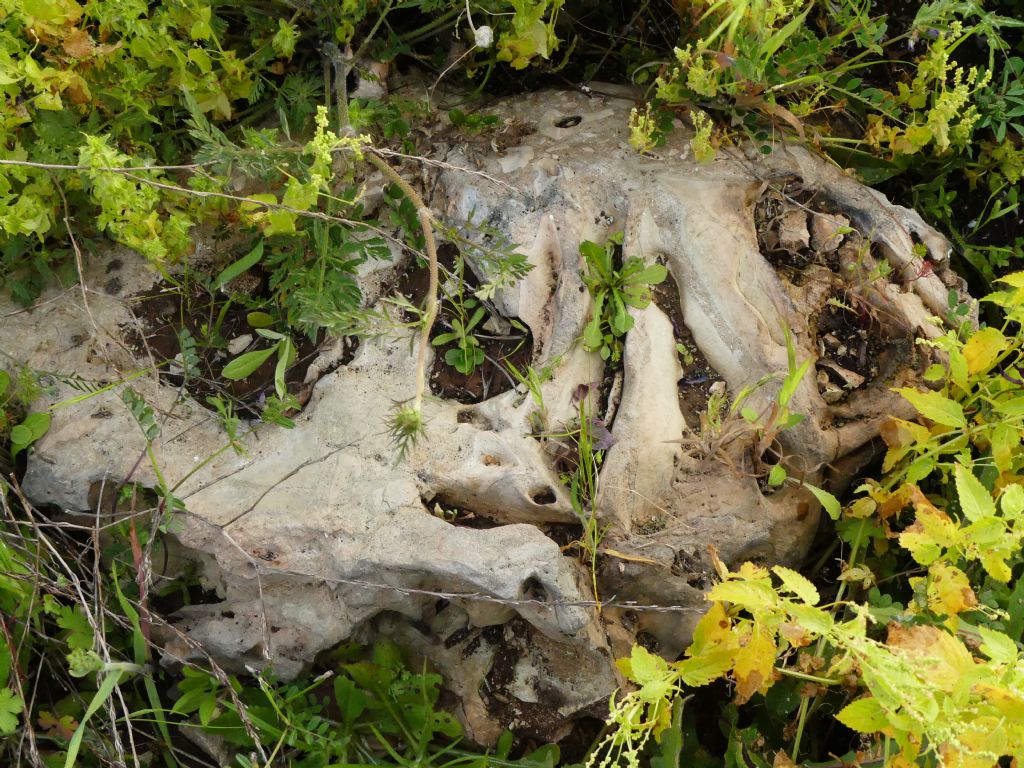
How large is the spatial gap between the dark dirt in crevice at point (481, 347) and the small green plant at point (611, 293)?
24 cm

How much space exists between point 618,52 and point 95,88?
77.1 inches

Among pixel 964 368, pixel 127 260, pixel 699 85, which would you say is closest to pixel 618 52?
pixel 699 85

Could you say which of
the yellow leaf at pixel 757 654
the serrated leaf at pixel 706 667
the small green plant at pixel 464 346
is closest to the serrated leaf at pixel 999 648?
the yellow leaf at pixel 757 654

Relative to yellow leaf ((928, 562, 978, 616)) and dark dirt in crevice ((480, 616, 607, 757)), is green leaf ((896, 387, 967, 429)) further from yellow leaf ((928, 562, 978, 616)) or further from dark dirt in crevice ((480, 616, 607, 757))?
dark dirt in crevice ((480, 616, 607, 757))

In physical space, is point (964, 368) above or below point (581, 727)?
above

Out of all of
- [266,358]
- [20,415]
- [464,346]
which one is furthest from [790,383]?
[20,415]

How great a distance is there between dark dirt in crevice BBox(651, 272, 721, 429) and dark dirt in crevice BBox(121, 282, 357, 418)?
3.61 ft

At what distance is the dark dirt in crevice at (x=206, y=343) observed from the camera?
288 cm

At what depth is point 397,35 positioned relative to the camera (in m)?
3.09

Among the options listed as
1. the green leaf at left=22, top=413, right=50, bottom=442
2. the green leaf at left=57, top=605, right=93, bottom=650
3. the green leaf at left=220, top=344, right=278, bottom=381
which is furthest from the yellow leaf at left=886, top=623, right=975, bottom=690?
the green leaf at left=22, top=413, right=50, bottom=442

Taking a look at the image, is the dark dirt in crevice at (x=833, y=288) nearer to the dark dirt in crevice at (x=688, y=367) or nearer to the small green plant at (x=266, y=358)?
the dark dirt in crevice at (x=688, y=367)

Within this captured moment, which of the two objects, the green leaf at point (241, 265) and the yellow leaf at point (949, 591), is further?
the green leaf at point (241, 265)

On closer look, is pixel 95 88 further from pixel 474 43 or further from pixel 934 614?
pixel 934 614

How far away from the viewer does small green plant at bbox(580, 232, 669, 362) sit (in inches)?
108
